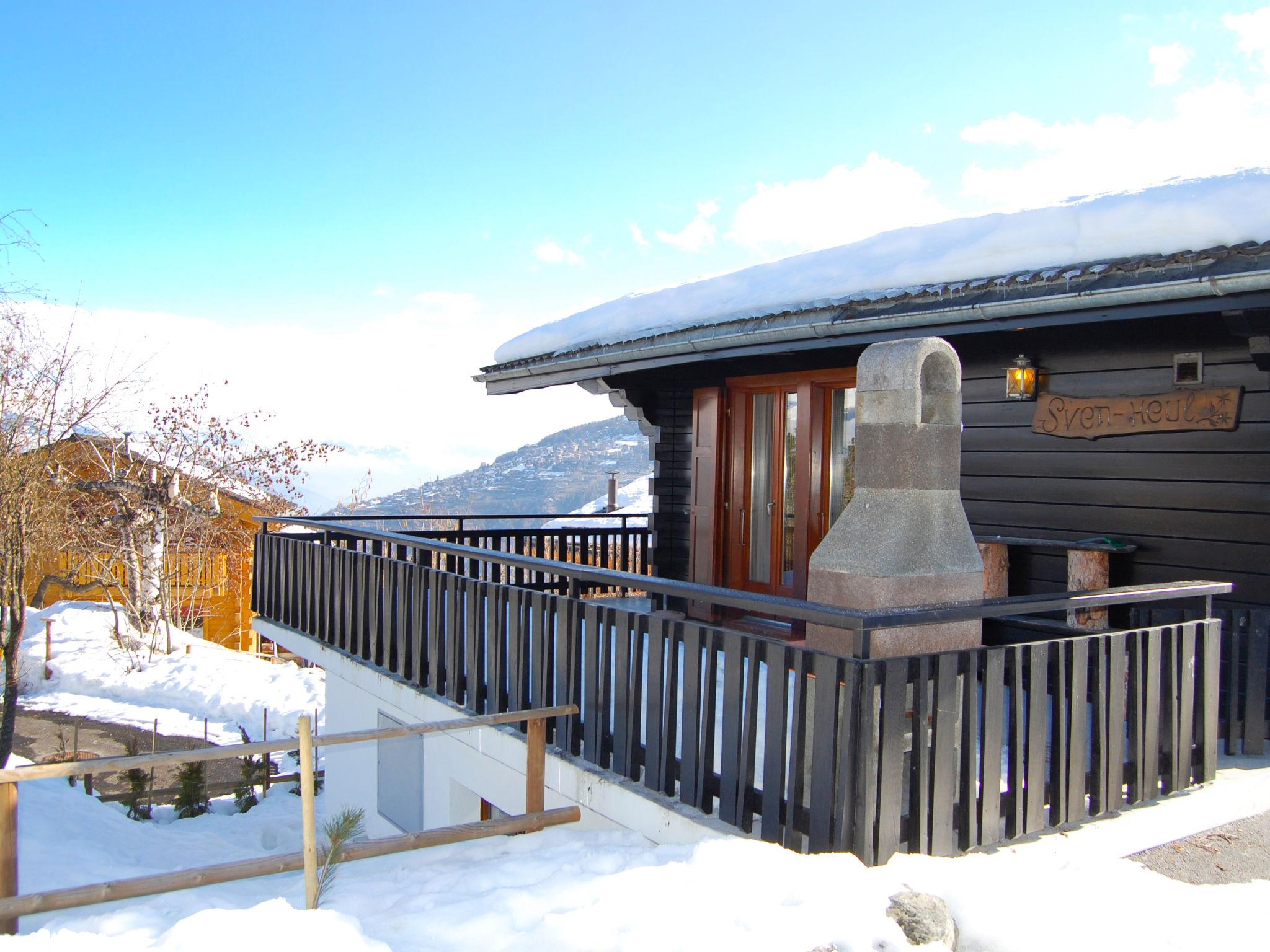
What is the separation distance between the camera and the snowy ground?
2.54 metres

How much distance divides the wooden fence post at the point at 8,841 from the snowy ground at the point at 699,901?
0.68 feet

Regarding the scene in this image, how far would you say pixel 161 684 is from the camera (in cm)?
1647

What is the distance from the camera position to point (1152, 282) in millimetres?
4066

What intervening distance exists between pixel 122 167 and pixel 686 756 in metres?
27.7

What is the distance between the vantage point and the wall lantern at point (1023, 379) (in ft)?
18.7

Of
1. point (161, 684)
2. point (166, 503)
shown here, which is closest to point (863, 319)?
point (161, 684)

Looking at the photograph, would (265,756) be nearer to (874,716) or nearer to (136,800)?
(136,800)

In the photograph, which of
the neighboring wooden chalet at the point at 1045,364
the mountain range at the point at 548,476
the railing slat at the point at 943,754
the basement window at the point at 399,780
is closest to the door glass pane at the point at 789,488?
the neighboring wooden chalet at the point at 1045,364

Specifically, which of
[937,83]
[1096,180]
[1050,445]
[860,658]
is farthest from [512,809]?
[937,83]

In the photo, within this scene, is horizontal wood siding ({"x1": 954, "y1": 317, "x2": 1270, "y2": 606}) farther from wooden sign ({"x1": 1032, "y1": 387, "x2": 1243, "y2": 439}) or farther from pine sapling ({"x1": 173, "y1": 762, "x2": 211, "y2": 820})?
pine sapling ({"x1": 173, "y1": 762, "x2": 211, "y2": 820})

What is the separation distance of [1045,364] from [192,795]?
1042 centimetres

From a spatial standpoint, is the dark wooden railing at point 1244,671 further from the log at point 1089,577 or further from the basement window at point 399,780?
the basement window at point 399,780

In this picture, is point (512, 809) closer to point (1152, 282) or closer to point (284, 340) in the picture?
point (1152, 282)

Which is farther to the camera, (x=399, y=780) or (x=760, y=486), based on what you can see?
(x=760, y=486)
